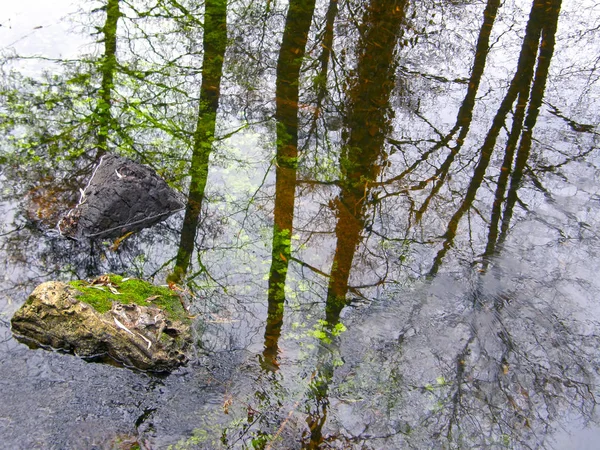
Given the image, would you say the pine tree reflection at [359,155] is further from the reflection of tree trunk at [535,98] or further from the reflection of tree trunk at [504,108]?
the reflection of tree trunk at [535,98]

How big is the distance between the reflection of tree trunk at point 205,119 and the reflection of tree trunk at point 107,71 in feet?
3.22

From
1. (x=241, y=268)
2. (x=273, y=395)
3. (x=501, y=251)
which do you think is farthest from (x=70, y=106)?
(x=501, y=251)

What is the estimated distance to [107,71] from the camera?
22.4 feet

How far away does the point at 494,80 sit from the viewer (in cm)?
743

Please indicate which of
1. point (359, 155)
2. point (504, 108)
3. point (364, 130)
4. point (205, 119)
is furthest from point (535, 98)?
point (205, 119)

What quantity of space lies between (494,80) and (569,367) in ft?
16.0

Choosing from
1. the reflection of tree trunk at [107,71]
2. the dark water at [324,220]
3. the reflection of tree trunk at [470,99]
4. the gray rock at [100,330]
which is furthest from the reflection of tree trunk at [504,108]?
the reflection of tree trunk at [107,71]

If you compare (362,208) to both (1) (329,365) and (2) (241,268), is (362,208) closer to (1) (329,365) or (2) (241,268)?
(2) (241,268)

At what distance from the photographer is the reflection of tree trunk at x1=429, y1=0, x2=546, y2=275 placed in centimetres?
493

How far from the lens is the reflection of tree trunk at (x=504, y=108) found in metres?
4.93

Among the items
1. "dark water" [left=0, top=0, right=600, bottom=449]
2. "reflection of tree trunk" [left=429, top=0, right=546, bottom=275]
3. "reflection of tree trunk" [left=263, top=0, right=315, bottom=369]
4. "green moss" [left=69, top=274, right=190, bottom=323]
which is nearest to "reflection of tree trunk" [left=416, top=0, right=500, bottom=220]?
"dark water" [left=0, top=0, right=600, bottom=449]

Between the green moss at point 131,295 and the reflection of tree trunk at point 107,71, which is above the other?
the reflection of tree trunk at point 107,71

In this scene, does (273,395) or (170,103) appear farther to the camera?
(170,103)

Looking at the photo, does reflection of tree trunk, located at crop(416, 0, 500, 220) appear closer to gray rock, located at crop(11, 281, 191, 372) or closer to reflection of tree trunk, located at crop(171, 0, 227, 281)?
reflection of tree trunk, located at crop(171, 0, 227, 281)
